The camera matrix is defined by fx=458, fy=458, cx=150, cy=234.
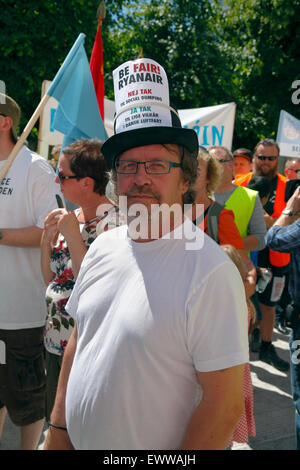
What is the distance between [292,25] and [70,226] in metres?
16.4

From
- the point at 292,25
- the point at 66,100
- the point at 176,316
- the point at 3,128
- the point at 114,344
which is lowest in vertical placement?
the point at 114,344

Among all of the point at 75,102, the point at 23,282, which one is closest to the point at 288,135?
the point at 75,102

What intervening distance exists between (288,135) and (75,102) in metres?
4.69

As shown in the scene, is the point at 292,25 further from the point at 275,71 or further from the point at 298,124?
the point at 298,124

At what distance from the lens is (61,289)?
7.73 feet

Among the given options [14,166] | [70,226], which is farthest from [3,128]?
[70,226]

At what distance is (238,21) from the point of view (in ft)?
57.5

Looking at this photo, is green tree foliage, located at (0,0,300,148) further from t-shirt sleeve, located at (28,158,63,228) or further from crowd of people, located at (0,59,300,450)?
crowd of people, located at (0,59,300,450)

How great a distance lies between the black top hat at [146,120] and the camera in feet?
4.70

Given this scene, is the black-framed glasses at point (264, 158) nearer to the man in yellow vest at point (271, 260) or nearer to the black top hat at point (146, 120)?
the man in yellow vest at point (271, 260)

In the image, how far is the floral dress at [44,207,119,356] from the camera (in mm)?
2334

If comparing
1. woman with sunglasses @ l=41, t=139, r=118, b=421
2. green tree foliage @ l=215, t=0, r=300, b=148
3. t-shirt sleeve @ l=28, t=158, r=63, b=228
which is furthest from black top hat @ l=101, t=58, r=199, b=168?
green tree foliage @ l=215, t=0, r=300, b=148

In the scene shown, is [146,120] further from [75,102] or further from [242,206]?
[242,206]

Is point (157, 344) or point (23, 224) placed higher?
point (23, 224)
